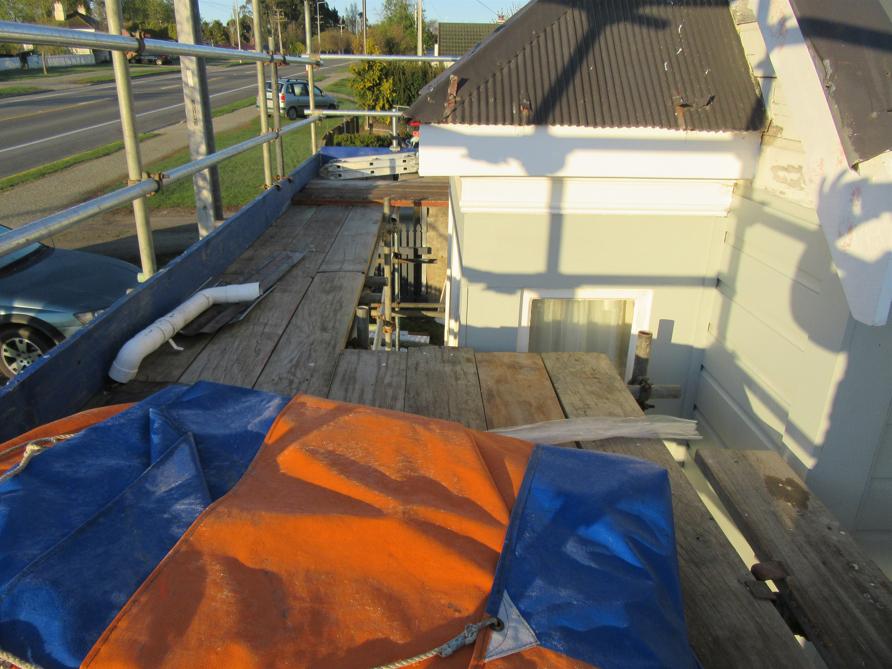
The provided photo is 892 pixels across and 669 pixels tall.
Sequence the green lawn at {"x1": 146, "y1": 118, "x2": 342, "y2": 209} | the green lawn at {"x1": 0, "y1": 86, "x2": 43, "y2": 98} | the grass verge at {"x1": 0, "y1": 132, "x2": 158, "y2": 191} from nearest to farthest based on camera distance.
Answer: the green lawn at {"x1": 146, "y1": 118, "x2": 342, "y2": 209}
the grass verge at {"x1": 0, "y1": 132, "x2": 158, "y2": 191}
the green lawn at {"x1": 0, "y1": 86, "x2": 43, "y2": 98}

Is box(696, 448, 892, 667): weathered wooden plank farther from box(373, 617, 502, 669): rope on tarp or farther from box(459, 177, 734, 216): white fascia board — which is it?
box(459, 177, 734, 216): white fascia board

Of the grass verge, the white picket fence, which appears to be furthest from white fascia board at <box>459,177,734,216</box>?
the white picket fence

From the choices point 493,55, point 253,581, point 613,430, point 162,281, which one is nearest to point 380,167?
point 493,55

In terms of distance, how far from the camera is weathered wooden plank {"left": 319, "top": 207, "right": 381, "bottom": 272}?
4645 millimetres

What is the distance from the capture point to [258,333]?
3.45 m

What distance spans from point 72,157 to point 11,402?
1872cm

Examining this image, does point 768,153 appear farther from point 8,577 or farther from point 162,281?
point 8,577

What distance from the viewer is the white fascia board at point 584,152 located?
3.77m

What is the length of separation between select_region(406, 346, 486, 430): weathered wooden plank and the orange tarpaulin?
1.00 metres

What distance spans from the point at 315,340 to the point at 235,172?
658 inches

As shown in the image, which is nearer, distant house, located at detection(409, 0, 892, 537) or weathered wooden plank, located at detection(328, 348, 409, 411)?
weathered wooden plank, located at detection(328, 348, 409, 411)

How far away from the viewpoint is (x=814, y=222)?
3.21 m

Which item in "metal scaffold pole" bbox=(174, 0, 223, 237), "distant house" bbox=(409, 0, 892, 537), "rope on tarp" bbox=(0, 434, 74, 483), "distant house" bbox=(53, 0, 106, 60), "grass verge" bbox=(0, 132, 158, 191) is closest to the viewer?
"rope on tarp" bbox=(0, 434, 74, 483)

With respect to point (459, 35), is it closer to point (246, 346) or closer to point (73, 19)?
point (73, 19)
